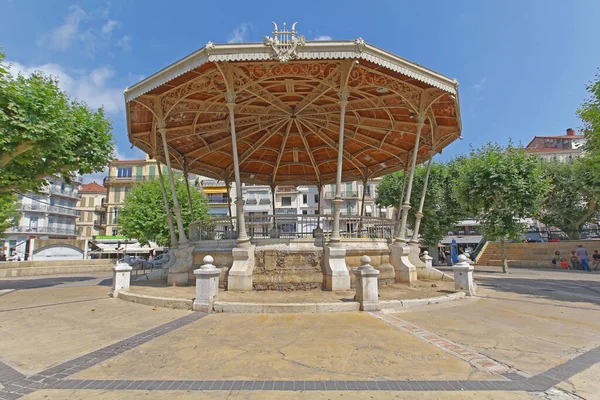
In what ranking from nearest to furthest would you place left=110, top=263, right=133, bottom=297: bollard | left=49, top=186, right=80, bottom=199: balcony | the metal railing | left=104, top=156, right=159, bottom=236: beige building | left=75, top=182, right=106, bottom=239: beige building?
left=110, top=263, right=133, bottom=297: bollard → the metal railing → left=104, top=156, right=159, bottom=236: beige building → left=49, top=186, right=80, bottom=199: balcony → left=75, top=182, right=106, bottom=239: beige building

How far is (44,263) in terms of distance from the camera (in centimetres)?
2473

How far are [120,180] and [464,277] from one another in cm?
5502

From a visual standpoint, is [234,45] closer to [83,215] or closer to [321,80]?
[321,80]

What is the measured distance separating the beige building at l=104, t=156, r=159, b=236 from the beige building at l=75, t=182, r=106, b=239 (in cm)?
595

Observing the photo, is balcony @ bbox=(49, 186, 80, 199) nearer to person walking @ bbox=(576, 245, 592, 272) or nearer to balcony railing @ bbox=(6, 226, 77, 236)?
balcony railing @ bbox=(6, 226, 77, 236)

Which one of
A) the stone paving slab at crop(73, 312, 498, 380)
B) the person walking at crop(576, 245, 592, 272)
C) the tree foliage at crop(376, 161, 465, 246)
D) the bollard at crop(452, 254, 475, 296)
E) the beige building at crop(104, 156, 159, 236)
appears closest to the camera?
the stone paving slab at crop(73, 312, 498, 380)

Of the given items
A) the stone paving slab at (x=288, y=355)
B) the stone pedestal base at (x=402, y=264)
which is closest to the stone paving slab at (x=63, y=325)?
the stone paving slab at (x=288, y=355)

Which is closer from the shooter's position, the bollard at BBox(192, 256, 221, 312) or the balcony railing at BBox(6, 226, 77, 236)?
the bollard at BBox(192, 256, 221, 312)

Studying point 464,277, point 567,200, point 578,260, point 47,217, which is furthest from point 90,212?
point 567,200

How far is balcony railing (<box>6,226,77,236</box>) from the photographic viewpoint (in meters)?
47.7

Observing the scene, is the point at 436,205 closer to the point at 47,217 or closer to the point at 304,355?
the point at 304,355

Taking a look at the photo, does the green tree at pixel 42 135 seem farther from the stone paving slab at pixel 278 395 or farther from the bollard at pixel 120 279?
the stone paving slab at pixel 278 395

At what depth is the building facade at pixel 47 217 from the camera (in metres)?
47.7

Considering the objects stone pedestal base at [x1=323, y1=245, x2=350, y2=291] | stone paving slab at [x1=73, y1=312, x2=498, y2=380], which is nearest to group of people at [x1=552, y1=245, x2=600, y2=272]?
stone pedestal base at [x1=323, y1=245, x2=350, y2=291]
